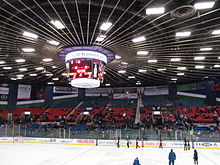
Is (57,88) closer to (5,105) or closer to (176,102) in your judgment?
(5,105)

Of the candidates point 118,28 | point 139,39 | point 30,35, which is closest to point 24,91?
point 30,35

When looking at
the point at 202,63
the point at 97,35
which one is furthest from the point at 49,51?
the point at 202,63

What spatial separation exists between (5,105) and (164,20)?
32.6m

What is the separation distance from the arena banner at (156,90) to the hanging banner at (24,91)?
21753 millimetres

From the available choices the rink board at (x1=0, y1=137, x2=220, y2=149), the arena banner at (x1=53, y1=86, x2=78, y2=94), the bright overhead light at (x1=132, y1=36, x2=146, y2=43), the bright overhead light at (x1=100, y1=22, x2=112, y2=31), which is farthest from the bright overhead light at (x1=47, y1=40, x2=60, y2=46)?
the arena banner at (x1=53, y1=86, x2=78, y2=94)

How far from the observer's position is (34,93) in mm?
36750

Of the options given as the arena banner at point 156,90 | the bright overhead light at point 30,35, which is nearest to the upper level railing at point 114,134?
the bright overhead light at point 30,35

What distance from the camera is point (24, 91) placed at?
115 feet

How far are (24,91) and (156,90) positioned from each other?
2403 cm

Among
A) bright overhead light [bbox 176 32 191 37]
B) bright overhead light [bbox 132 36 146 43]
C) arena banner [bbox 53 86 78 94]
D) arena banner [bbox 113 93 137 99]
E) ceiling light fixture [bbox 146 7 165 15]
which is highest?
ceiling light fixture [bbox 146 7 165 15]

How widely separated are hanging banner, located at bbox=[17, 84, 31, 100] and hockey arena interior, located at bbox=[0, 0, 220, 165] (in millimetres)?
743

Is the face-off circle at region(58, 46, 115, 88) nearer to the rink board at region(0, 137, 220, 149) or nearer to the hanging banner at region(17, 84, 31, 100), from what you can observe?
the rink board at region(0, 137, 220, 149)

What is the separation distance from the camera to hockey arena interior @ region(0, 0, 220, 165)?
939cm

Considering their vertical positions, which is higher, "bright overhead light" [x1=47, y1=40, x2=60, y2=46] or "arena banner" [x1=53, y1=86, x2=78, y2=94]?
"bright overhead light" [x1=47, y1=40, x2=60, y2=46]
